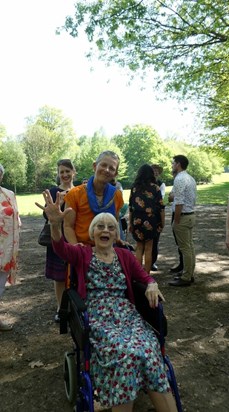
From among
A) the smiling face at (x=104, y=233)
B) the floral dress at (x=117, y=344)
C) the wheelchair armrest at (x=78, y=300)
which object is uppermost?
the smiling face at (x=104, y=233)

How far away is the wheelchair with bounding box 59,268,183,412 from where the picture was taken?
6.95 feet

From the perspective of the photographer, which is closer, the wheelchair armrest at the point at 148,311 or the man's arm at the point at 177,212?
the wheelchair armrest at the point at 148,311

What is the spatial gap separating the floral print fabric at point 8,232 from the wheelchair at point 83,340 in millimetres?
1363

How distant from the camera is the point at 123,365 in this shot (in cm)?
210

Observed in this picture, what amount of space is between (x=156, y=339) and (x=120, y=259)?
70cm

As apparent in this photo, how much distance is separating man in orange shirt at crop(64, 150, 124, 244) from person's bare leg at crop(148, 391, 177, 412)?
1389mm

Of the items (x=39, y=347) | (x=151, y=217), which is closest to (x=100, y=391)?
(x=39, y=347)

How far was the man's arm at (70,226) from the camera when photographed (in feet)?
9.96

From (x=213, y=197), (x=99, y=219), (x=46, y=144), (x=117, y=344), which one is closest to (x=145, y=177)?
(x=99, y=219)

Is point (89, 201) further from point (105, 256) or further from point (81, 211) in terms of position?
point (105, 256)

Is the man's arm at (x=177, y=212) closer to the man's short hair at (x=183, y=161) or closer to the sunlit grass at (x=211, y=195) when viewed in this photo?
the man's short hair at (x=183, y=161)

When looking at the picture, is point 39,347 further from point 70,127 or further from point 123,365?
point 70,127

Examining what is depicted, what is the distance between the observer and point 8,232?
3.82 metres

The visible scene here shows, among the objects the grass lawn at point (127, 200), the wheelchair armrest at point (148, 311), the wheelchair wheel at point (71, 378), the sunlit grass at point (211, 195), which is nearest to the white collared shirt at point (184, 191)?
the wheelchair armrest at point (148, 311)
